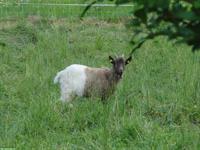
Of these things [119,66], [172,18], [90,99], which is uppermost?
[172,18]

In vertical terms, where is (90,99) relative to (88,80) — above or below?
below

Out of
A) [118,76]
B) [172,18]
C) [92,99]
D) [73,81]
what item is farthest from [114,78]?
[172,18]

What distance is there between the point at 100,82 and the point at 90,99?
2.37ft

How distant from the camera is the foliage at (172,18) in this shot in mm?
1965

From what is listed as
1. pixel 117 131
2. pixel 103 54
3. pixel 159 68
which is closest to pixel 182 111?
pixel 117 131

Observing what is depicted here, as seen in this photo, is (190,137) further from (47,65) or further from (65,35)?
(65,35)

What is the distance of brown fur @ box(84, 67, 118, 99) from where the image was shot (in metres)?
7.52

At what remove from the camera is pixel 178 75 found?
8.21 meters

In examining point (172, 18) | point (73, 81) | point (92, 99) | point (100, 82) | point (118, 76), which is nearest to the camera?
point (172, 18)

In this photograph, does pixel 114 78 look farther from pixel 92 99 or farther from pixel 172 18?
pixel 172 18

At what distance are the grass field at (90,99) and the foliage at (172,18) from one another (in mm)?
1205

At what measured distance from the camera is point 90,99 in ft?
22.9

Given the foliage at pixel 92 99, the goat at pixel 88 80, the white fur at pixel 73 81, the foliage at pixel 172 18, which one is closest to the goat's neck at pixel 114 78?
the goat at pixel 88 80

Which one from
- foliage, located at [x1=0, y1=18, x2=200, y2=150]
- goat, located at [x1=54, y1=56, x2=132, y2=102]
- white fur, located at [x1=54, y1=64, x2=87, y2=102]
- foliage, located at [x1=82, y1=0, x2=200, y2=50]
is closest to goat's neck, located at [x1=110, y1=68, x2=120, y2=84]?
goat, located at [x1=54, y1=56, x2=132, y2=102]
